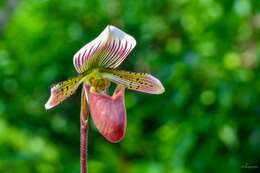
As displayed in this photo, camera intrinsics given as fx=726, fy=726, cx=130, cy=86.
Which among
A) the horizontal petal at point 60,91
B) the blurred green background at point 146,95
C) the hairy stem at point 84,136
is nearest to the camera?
the hairy stem at point 84,136

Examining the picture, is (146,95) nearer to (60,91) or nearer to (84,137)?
(60,91)

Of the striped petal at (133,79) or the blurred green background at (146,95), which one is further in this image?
the blurred green background at (146,95)

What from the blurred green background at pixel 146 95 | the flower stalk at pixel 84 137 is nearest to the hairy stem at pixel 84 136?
the flower stalk at pixel 84 137

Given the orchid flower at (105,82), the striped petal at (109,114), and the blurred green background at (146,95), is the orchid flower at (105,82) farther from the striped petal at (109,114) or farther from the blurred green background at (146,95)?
the blurred green background at (146,95)

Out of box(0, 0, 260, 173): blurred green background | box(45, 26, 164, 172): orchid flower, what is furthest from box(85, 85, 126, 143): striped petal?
box(0, 0, 260, 173): blurred green background

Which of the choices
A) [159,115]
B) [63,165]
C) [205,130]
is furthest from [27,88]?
[205,130]

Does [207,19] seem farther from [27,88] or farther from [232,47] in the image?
[27,88]

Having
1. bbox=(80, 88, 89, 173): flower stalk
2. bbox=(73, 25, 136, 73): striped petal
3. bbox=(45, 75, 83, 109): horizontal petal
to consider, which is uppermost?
bbox=(73, 25, 136, 73): striped petal

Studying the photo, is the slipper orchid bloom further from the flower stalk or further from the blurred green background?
the blurred green background
